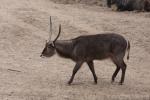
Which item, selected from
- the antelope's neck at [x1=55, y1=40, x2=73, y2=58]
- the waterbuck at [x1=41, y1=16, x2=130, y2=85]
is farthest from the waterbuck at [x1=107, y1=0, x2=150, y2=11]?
the antelope's neck at [x1=55, y1=40, x2=73, y2=58]

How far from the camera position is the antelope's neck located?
11.4 meters

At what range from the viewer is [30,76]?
1193 centimetres

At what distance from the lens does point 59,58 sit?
13844 millimetres

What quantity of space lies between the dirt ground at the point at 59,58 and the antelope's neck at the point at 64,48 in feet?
1.92

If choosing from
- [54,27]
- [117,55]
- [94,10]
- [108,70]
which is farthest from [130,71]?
[94,10]

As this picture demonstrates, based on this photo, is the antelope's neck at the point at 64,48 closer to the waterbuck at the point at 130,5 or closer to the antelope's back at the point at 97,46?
the antelope's back at the point at 97,46

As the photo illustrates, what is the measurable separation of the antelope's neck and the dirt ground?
23.0 inches

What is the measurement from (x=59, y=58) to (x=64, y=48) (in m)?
2.41

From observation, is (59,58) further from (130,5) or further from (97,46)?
(130,5)

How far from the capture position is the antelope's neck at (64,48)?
11.4 m

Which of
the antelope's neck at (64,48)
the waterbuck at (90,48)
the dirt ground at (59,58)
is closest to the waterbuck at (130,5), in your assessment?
the dirt ground at (59,58)

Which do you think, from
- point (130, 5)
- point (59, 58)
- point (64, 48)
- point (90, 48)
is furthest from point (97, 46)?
point (130, 5)

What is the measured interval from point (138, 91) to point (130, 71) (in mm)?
1865

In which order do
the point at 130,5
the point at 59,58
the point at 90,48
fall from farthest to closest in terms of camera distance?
1. the point at 130,5
2. the point at 59,58
3. the point at 90,48
